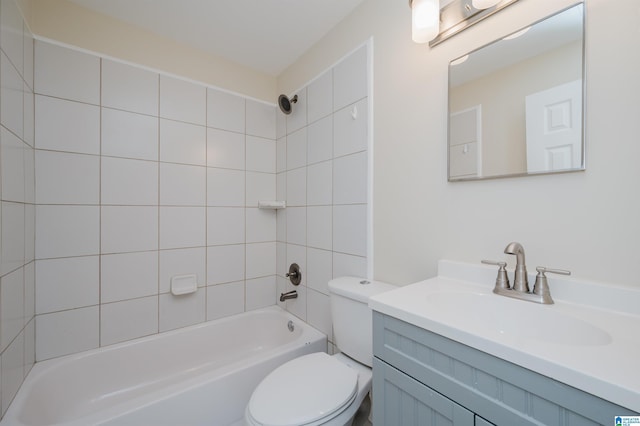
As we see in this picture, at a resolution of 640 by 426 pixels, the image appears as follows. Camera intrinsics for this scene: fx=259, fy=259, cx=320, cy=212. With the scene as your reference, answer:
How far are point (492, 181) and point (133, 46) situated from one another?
211 cm

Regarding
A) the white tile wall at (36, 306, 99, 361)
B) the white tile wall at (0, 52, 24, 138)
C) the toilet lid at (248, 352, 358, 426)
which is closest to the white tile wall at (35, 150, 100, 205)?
the white tile wall at (0, 52, 24, 138)

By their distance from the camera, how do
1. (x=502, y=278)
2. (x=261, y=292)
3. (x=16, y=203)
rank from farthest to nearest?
(x=261, y=292) < (x=16, y=203) < (x=502, y=278)

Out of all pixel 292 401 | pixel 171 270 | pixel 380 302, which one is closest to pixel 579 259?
pixel 380 302

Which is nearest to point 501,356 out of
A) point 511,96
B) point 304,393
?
point 304,393

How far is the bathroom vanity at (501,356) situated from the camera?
1.55ft

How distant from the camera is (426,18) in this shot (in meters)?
1.03

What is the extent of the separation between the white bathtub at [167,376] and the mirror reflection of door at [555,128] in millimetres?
1218

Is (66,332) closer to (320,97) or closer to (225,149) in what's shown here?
(225,149)

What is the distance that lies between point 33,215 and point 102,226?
277 millimetres

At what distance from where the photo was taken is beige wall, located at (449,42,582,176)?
0.79 meters

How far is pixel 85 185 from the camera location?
1454 mm

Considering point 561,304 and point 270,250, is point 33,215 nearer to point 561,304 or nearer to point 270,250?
point 270,250

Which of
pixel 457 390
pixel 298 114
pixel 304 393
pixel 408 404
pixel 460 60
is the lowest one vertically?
pixel 304 393

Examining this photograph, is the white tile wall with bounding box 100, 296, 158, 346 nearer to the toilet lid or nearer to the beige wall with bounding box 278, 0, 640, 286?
the toilet lid
